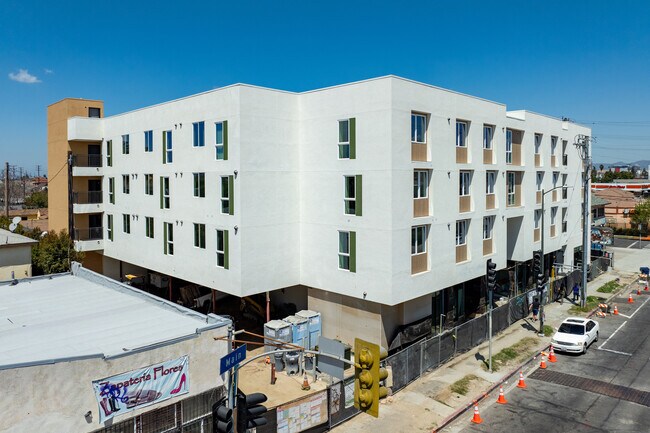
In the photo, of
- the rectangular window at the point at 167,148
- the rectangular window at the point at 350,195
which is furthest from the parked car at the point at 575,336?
the rectangular window at the point at 167,148

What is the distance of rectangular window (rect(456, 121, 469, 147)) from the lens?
26284mm

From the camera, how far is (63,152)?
36.5 m

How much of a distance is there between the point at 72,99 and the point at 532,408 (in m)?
35.5

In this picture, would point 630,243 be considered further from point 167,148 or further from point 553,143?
point 167,148

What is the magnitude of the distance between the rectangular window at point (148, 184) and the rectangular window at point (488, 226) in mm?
20234

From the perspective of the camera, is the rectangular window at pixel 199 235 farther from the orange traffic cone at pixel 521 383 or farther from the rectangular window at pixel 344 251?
the orange traffic cone at pixel 521 383

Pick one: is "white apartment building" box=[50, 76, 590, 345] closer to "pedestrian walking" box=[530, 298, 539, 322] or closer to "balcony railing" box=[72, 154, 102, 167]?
"pedestrian walking" box=[530, 298, 539, 322]

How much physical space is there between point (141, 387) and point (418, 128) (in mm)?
16534

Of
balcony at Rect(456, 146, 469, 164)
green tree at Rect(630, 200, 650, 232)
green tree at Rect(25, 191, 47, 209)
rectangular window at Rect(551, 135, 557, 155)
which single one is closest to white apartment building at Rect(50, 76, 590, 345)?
balcony at Rect(456, 146, 469, 164)

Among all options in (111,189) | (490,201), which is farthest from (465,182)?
(111,189)

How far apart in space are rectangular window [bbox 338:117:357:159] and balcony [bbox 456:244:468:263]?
26.4ft

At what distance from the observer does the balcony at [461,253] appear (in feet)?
86.4

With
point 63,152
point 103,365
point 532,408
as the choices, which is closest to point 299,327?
point 532,408

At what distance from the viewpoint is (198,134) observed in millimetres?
25766
